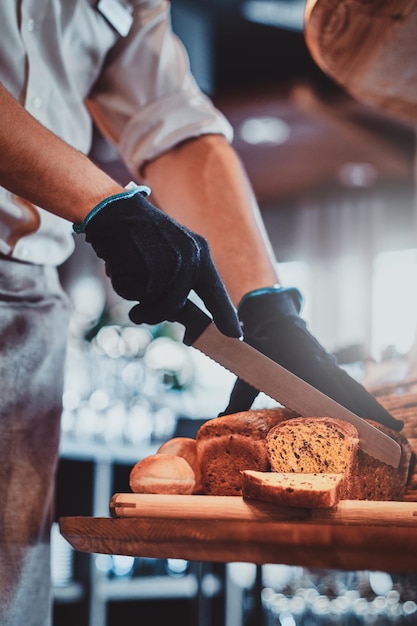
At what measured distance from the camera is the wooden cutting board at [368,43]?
907mm

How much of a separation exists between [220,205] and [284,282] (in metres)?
4.80

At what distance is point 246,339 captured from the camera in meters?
0.97

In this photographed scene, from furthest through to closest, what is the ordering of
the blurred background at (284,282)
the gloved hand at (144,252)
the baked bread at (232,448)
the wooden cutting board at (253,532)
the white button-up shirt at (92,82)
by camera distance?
the blurred background at (284,282), the white button-up shirt at (92,82), the baked bread at (232,448), the gloved hand at (144,252), the wooden cutting board at (253,532)

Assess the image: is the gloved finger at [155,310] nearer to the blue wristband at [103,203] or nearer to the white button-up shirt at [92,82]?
the blue wristband at [103,203]

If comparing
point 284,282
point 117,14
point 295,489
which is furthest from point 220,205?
point 284,282

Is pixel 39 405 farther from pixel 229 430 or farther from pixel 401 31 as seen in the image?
pixel 401 31

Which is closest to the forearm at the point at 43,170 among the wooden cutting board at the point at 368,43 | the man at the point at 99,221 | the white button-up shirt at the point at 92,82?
the man at the point at 99,221

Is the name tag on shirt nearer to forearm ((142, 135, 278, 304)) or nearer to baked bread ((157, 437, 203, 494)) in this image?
forearm ((142, 135, 278, 304))

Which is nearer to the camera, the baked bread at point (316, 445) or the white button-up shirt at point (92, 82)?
the baked bread at point (316, 445)

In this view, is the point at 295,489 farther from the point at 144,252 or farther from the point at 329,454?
the point at 144,252

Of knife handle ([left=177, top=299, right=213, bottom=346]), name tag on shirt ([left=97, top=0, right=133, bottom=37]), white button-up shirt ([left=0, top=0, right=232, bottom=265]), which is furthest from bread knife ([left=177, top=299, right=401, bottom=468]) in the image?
name tag on shirt ([left=97, top=0, right=133, bottom=37])

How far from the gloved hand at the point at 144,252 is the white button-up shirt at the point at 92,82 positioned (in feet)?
0.97

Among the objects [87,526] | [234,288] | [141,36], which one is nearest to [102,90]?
[141,36]

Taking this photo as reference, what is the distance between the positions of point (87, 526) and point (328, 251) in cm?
604
